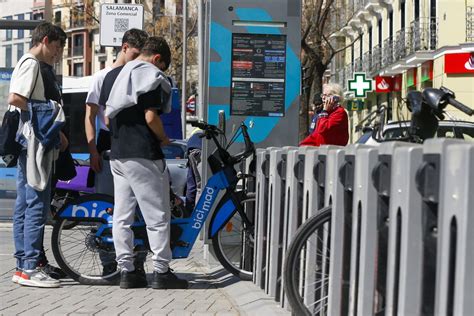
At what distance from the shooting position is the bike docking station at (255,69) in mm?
9648

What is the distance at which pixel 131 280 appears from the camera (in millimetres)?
7902

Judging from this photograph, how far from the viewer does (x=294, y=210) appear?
6.67m

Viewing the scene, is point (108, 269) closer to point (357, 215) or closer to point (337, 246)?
point (337, 246)

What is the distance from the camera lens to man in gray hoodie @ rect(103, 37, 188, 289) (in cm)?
763

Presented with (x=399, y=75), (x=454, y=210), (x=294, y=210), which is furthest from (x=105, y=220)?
(x=399, y=75)

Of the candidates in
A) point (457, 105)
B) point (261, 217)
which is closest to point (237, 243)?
point (261, 217)

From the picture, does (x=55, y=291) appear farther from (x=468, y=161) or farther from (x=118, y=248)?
(x=468, y=161)

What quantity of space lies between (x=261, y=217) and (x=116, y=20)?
7352mm

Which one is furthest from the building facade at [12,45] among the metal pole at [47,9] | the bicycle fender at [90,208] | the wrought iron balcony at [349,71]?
the wrought iron balcony at [349,71]

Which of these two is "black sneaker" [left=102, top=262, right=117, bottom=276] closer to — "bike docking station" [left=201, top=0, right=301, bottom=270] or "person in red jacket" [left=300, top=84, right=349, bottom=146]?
"bike docking station" [left=201, top=0, right=301, bottom=270]

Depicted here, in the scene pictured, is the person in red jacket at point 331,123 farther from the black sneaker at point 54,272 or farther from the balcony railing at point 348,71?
the balcony railing at point 348,71

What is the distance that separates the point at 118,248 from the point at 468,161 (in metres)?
4.67

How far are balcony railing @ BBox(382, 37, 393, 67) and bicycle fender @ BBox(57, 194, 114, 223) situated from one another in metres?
40.2

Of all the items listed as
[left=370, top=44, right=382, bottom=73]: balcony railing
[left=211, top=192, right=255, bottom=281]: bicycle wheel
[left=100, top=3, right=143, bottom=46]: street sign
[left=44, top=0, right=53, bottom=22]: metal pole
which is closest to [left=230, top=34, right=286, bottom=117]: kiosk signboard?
[left=211, top=192, right=255, bottom=281]: bicycle wheel
